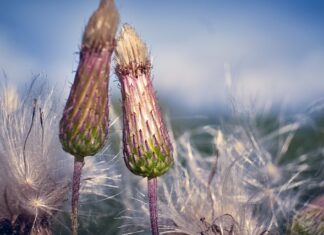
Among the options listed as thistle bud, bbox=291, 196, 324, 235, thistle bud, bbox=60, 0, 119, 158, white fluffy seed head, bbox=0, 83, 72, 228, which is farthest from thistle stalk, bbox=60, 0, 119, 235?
thistle bud, bbox=291, 196, 324, 235

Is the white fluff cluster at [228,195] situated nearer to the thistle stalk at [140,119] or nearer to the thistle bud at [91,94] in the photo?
the thistle stalk at [140,119]

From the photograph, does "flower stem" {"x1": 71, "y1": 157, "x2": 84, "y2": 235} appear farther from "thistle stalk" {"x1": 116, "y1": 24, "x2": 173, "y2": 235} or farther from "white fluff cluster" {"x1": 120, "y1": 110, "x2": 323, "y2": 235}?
"white fluff cluster" {"x1": 120, "y1": 110, "x2": 323, "y2": 235}

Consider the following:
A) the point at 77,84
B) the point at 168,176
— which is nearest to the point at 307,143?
the point at 168,176

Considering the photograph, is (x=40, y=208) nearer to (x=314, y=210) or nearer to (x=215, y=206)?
(x=215, y=206)

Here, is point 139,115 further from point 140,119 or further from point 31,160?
point 31,160

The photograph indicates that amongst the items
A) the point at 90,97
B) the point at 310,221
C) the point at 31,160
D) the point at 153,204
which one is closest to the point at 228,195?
the point at 310,221

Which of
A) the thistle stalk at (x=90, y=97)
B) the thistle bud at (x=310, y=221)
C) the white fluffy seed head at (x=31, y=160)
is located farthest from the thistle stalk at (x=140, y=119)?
the thistle bud at (x=310, y=221)
